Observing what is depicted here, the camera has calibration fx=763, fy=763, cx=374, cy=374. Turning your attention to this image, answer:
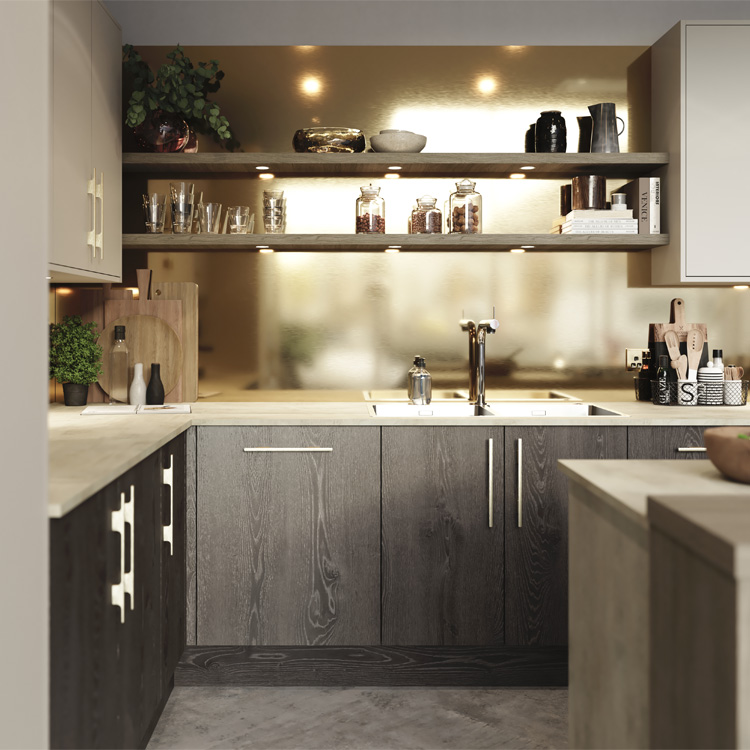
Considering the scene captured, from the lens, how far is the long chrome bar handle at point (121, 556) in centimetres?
167

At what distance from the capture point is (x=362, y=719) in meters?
2.39

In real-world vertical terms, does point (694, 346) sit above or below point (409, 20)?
below

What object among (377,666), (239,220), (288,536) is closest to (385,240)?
(239,220)

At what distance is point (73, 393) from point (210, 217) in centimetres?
85

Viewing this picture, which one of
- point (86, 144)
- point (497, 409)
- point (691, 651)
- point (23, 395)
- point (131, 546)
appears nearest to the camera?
point (691, 651)

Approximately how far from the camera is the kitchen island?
3.26 feet

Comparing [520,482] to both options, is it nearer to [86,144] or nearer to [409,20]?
[86,144]

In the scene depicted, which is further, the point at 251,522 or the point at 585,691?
the point at 251,522

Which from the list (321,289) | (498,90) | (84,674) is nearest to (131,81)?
(321,289)

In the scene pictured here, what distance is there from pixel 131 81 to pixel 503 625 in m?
2.55

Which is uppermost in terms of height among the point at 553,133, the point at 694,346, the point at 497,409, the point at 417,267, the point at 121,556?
the point at 553,133

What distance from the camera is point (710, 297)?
321cm

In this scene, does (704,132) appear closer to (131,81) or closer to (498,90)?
(498,90)

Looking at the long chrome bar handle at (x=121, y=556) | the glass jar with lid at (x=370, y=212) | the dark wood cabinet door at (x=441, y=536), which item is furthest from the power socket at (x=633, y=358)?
the long chrome bar handle at (x=121, y=556)
